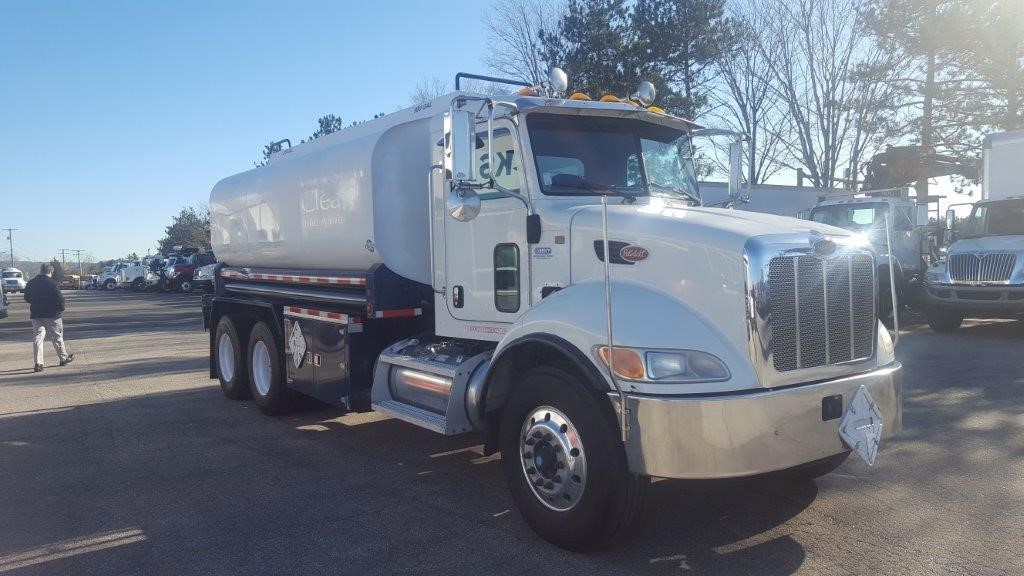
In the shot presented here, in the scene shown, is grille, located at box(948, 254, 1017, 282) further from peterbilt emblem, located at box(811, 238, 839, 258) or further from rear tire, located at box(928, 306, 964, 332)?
peterbilt emblem, located at box(811, 238, 839, 258)

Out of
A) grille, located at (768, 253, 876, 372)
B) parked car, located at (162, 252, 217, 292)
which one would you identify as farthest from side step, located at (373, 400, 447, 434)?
parked car, located at (162, 252, 217, 292)

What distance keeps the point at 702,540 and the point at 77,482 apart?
4.86 metres

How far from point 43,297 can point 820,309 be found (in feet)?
42.3

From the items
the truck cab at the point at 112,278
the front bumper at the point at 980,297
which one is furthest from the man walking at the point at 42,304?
the truck cab at the point at 112,278

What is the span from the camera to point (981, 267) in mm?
13328

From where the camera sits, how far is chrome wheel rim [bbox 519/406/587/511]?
439 centimetres

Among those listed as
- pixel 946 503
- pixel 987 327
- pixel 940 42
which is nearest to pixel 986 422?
pixel 946 503

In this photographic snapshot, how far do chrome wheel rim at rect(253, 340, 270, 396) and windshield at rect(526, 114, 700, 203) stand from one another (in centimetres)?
471

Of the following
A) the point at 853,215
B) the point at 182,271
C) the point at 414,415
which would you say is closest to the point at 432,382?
the point at 414,415

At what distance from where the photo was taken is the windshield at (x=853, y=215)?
16609 millimetres

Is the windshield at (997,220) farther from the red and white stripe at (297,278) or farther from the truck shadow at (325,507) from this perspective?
the red and white stripe at (297,278)

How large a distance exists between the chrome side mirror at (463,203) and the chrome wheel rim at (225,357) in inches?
223

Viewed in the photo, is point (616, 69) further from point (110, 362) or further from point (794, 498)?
point (794, 498)

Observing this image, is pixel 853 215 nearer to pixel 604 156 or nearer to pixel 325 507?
pixel 604 156
